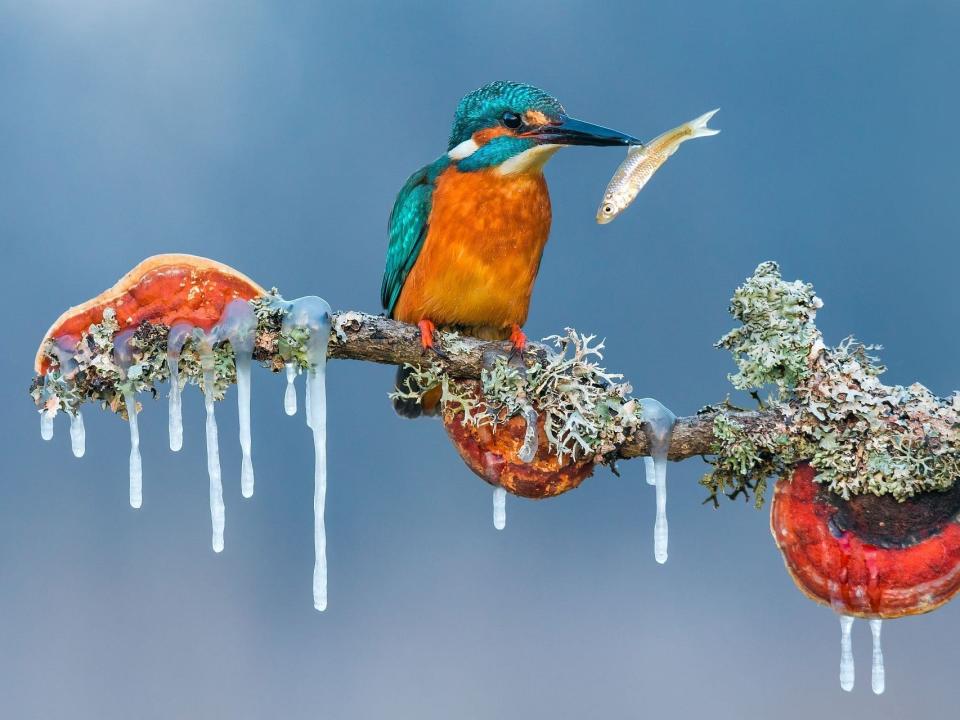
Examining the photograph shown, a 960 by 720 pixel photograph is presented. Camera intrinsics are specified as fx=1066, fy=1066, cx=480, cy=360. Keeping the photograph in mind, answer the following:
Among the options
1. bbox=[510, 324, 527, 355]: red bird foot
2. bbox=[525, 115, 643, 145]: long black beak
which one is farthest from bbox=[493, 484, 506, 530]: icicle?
bbox=[525, 115, 643, 145]: long black beak

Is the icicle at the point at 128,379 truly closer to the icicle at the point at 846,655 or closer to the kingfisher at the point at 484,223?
the kingfisher at the point at 484,223

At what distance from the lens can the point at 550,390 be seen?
2.52 metres

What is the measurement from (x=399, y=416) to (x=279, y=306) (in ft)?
2.65

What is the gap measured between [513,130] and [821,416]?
1.22m

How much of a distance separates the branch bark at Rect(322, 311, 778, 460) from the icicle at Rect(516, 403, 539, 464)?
0.44 feet

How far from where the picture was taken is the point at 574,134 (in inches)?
115

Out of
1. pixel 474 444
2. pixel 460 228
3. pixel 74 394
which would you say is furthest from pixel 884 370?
pixel 74 394

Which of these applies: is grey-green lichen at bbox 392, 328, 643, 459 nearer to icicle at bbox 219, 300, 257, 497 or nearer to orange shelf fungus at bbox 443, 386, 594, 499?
orange shelf fungus at bbox 443, 386, 594, 499

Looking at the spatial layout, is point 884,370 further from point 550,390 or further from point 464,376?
point 464,376

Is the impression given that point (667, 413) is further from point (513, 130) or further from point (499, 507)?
point (513, 130)

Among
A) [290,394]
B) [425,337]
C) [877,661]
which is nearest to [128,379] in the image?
[290,394]

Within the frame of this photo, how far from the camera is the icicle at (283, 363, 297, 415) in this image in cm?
248

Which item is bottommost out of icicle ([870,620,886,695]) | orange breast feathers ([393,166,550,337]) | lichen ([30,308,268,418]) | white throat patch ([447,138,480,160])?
icicle ([870,620,886,695])

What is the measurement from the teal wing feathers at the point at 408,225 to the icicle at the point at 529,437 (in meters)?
0.89
